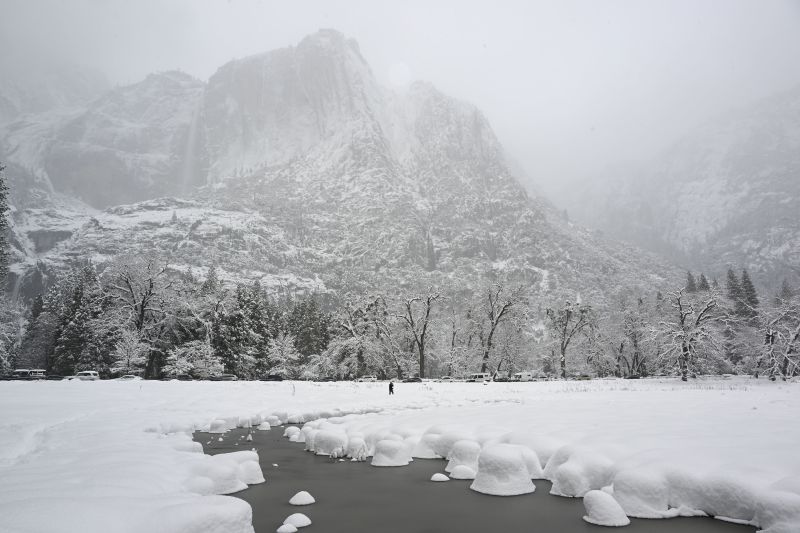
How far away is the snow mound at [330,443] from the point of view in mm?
15055

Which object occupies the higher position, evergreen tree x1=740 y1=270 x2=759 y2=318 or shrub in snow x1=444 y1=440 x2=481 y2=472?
evergreen tree x1=740 y1=270 x2=759 y2=318

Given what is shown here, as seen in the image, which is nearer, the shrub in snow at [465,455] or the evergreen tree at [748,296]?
the shrub in snow at [465,455]

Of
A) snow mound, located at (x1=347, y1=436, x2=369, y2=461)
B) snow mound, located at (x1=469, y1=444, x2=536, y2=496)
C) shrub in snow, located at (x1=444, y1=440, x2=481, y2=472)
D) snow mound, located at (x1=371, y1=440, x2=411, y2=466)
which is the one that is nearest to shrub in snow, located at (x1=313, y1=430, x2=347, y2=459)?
snow mound, located at (x1=347, y1=436, x2=369, y2=461)

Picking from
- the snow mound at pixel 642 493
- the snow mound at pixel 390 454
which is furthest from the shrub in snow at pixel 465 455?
the snow mound at pixel 642 493

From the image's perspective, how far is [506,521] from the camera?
26.7 ft

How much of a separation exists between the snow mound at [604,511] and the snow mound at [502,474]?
186 cm

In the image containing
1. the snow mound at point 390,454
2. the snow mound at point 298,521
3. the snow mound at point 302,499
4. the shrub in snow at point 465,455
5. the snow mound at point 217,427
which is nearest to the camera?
the snow mound at point 298,521

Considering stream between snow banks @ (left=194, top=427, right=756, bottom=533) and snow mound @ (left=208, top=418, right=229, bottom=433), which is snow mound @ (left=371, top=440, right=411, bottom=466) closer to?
stream between snow banks @ (left=194, top=427, right=756, bottom=533)

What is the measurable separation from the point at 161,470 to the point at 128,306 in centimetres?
4958

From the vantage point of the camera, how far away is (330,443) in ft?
50.2

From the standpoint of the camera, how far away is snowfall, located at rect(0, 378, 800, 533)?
620 centimetres

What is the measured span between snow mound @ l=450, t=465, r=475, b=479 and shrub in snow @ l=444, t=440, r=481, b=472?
32 centimetres

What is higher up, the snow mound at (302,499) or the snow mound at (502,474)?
the snow mound at (502,474)

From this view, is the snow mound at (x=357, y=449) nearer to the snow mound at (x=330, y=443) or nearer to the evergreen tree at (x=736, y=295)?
the snow mound at (x=330, y=443)
